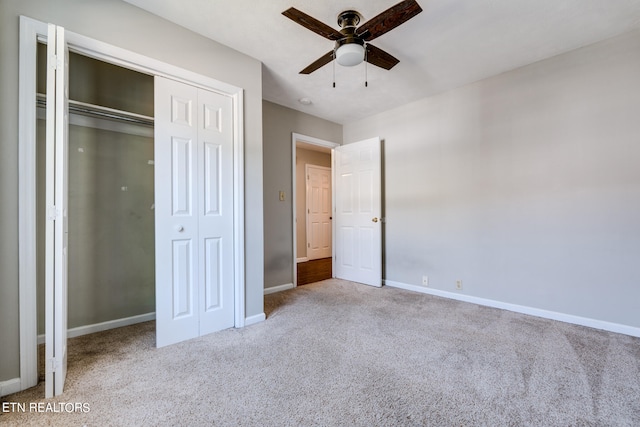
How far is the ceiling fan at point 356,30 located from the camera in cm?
171

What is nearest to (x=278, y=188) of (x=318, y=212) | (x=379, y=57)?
(x=379, y=57)

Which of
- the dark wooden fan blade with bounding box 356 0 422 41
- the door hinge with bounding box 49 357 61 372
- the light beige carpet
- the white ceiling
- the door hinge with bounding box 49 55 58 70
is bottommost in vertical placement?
the light beige carpet

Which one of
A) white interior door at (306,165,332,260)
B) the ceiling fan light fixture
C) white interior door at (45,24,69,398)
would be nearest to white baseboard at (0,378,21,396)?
white interior door at (45,24,69,398)

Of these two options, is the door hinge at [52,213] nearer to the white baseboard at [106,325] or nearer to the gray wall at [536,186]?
the white baseboard at [106,325]

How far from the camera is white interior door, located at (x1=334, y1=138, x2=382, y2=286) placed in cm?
411

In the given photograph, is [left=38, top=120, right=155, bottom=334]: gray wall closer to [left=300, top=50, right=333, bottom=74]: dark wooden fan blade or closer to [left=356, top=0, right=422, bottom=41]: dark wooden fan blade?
[left=300, top=50, right=333, bottom=74]: dark wooden fan blade

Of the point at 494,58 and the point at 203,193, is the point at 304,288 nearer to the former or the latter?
the point at 203,193

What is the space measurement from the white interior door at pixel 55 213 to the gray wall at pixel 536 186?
3.61 metres

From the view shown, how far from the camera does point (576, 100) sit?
267 centimetres

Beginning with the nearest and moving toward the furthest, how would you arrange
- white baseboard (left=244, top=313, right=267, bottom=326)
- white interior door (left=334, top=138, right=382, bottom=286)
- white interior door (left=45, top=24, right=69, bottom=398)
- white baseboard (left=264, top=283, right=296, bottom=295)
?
white interior door (left=45, top=24, right=69, bottom=398) < white baseboard (left=244, top=313, right=267, bottom=326) < white baseboard (left=264, top=283, right=296, bottom=295) < white interior door (left=334, top=138, right=382, bottom=286)

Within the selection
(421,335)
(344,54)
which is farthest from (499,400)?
(344,54)

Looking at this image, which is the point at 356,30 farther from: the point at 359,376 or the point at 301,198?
the point at 301,198

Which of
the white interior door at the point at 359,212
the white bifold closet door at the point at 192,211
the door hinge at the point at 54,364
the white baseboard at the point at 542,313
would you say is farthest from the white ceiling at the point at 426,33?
the white baseboard at the point at 542,313
